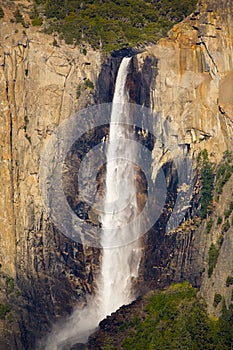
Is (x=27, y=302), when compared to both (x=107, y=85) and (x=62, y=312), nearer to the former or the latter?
(x=62, y=312)

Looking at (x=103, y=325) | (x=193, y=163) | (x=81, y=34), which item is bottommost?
(x=103, y=325)

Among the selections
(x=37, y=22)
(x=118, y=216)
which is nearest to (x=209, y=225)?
(x=118, y=216)

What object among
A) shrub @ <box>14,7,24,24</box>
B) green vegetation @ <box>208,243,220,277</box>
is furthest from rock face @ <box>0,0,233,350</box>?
green vegetation @ <box>208,243,220,277</box>

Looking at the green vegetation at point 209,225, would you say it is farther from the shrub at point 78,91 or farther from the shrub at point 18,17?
the shrub at point 18,17

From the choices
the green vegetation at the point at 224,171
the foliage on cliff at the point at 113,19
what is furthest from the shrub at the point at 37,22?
the green vegetation at the point at 224,171

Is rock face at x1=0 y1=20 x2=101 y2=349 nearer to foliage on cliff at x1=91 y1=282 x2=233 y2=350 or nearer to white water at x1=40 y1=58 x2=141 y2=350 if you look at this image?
white water at x1=40 y1=58 x2=141 y2=350

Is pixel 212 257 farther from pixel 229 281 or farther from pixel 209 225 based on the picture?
pixel 229 281

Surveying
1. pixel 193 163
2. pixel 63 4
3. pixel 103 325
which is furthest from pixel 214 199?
pixel 63 4
